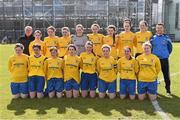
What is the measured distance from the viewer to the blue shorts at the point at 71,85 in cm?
880

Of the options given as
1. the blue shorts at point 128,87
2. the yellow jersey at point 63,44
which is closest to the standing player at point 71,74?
the yellow jersey at point 63,44

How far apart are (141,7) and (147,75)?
120ft

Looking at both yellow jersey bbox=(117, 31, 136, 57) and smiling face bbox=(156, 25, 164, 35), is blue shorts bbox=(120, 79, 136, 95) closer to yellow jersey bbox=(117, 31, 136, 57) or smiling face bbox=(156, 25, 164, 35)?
yellow jersey bbox=(117, 31, 136, 57)

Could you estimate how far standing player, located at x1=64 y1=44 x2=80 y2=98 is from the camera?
347 inches

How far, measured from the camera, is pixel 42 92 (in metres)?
8.84

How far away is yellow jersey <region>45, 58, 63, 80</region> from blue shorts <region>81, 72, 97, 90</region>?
1.72 feet

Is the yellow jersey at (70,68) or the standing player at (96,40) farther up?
the standing player at (96,40)

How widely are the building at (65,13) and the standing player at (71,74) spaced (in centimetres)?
3272

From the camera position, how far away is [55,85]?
8.84m

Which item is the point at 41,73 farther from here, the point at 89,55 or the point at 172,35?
the point at 172,35

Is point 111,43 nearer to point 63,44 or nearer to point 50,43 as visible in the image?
point 63,44

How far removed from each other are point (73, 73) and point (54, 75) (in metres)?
0.43

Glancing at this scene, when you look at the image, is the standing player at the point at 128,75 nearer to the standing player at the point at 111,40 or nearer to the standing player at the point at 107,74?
the standing player at the point at 107,74

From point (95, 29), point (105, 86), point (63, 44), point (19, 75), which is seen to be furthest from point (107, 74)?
point (19, 75)
